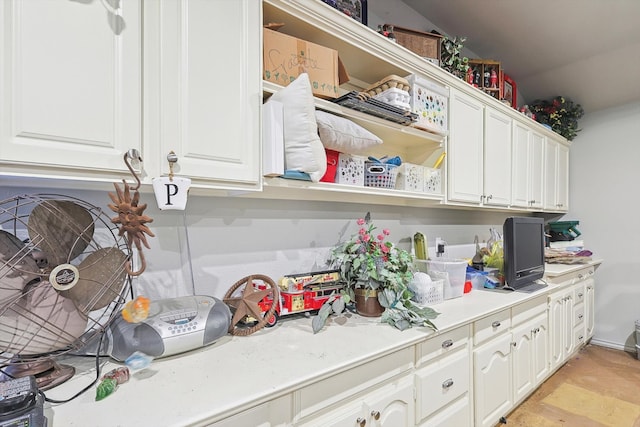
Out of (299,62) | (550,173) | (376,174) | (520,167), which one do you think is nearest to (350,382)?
(376,174)

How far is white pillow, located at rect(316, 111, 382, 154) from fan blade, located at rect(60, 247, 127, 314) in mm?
861

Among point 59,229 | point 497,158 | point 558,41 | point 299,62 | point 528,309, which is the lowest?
point 528,309

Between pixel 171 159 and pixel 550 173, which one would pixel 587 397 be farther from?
pixel 171 159

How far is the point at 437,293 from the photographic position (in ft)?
5.72

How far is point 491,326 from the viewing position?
5.61 feet

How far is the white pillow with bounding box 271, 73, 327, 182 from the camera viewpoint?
46.9 inches

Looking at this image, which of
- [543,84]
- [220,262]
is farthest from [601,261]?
[220,262]

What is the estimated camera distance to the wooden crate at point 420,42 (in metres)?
1.93

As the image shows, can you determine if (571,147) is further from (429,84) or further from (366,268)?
(366,268)

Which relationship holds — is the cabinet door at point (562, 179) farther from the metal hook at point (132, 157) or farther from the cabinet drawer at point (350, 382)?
the metal hook at point (132, 157)

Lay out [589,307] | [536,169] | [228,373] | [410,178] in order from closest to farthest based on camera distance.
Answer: [228,373], [410,178], [536,169], [589,307]

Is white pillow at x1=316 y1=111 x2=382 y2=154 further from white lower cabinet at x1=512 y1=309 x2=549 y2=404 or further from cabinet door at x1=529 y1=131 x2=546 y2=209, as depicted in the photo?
cabinet door at x1=529 y1=131 x2=546 y2=209

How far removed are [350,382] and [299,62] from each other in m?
1.24

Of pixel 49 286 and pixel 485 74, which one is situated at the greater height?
pixel 485 74
